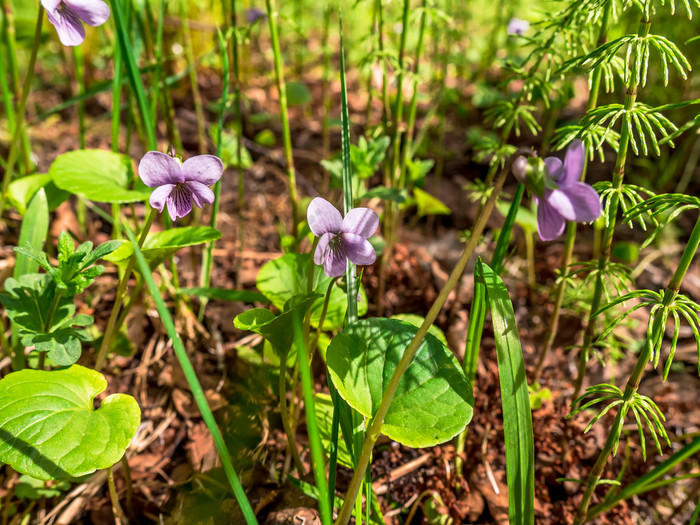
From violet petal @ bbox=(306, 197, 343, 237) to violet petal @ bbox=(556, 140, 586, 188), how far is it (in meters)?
0.41

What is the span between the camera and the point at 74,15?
1.22m

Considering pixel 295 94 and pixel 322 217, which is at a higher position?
pixel 322 217

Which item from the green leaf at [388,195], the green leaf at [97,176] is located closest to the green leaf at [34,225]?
the green leaf at [97,176]

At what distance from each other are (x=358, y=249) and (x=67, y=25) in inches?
32.0

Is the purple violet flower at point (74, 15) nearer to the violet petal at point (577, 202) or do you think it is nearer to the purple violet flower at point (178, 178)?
the purple violet flower at point (178, 178)

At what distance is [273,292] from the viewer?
4.86 feet

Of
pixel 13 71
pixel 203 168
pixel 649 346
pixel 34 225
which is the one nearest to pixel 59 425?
pixel 203 168

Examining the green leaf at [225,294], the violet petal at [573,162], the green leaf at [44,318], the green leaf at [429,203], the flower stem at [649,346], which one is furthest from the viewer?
the green leaf at [429,203]

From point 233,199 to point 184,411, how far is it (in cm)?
132

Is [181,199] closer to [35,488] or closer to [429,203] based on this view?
[35,488]

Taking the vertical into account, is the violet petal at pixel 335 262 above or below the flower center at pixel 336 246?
below

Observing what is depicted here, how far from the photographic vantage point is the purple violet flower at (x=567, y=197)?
2.73 ft

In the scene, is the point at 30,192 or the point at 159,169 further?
the point at 30,192

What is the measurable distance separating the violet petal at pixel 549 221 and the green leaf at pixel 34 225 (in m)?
1.38
